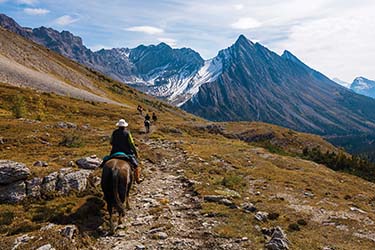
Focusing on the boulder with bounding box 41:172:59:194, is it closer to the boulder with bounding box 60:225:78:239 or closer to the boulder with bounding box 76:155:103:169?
the boulder with bounding box 76:155:103:169

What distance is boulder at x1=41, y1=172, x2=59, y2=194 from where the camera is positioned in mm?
18188

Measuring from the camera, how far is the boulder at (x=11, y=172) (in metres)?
17.4

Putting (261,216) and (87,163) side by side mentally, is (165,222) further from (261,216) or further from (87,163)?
(87,163)

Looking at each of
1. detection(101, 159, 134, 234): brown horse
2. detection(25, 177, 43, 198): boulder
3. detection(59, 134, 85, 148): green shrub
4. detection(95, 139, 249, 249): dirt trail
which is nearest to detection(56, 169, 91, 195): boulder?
detection(25, 177, 43, 198): boulder

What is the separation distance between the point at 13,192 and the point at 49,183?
182cm

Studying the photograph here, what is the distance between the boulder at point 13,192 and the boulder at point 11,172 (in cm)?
26

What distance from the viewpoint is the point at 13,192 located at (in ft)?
57.0

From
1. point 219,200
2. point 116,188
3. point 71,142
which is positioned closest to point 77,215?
point 116,188

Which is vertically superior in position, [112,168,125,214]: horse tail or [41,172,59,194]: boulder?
[112,168,125,214]: horse tail

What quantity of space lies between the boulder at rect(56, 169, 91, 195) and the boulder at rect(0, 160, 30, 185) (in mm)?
1813

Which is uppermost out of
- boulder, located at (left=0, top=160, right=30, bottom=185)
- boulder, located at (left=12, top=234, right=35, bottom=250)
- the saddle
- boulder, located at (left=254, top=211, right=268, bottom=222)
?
the saddle

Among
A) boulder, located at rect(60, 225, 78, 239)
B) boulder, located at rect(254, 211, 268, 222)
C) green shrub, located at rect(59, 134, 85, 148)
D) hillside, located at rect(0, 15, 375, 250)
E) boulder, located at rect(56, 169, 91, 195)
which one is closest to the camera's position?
boulder, located at rect(60, 225, 78, 239)

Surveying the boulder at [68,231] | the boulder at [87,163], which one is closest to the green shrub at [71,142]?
the boulder at [87,163]

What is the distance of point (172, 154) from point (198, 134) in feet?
116
